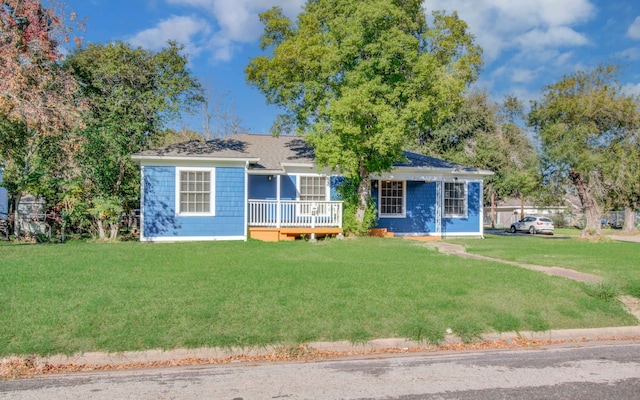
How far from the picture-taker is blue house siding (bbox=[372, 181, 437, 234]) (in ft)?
63.8

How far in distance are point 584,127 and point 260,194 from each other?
14594 millimetres

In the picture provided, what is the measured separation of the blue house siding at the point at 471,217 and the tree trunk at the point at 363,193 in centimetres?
484

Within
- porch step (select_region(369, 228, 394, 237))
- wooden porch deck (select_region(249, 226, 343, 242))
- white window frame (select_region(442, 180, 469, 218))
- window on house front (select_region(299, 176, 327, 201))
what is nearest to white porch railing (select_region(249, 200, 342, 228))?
wooden porch deck (select_region(249, 226, 343, 242))

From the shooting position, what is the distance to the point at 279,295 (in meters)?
7.19

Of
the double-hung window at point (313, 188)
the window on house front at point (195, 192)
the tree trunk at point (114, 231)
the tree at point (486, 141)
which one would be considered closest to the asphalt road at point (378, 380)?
the window on house front at point (195, 192)

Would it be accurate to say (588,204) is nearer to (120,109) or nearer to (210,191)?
(210,191)

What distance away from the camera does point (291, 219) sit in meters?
17.0

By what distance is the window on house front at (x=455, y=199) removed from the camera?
796 inches

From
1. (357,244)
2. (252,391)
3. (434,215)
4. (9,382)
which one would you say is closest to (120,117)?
(357,244)

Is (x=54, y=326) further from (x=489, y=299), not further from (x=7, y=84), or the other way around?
(x=7, y=84)

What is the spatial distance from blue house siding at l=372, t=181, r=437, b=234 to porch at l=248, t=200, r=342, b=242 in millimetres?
3403

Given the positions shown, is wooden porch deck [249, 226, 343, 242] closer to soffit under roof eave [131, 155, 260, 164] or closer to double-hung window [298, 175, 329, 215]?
double-hung window [298, 175, 329, 215]

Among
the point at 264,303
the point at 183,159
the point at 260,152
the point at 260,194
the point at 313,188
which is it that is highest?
the point at 260,152

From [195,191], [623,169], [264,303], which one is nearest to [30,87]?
[195,191]
